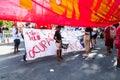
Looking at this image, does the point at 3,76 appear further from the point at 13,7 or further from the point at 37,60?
the point at 13,7

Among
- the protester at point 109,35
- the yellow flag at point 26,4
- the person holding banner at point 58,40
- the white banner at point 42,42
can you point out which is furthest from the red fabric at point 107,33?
the yellow flag at point 26,4

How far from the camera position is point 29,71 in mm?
10781

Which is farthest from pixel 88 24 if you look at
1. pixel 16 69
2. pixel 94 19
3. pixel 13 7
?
pixel 16 69

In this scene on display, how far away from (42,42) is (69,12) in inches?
250

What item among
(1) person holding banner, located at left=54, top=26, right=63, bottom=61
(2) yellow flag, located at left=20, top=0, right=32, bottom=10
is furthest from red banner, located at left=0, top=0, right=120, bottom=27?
(1) person holding banner, located at left=54, top=26, right=63, bottom=61

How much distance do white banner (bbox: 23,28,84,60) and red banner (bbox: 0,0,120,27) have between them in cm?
515

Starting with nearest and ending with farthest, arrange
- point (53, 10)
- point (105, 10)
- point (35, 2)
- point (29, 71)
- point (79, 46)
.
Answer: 1. point (35, 2)
2. point (53, 10)
3. point (105, 10)
4. point (29, 71)
5. point (79, 46)

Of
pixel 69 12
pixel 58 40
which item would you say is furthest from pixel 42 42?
pixel 69 12

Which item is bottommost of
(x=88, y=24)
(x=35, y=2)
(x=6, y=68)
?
(x=6, y=68)

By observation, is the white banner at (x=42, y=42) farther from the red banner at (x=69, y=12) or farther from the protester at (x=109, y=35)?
the red banner at (x=69, y=12)

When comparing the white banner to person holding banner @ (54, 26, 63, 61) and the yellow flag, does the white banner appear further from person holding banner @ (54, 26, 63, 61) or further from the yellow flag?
the yellow flag

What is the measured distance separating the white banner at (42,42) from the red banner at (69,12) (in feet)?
16.9

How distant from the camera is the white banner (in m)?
13.0

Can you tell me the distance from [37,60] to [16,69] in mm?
2153
